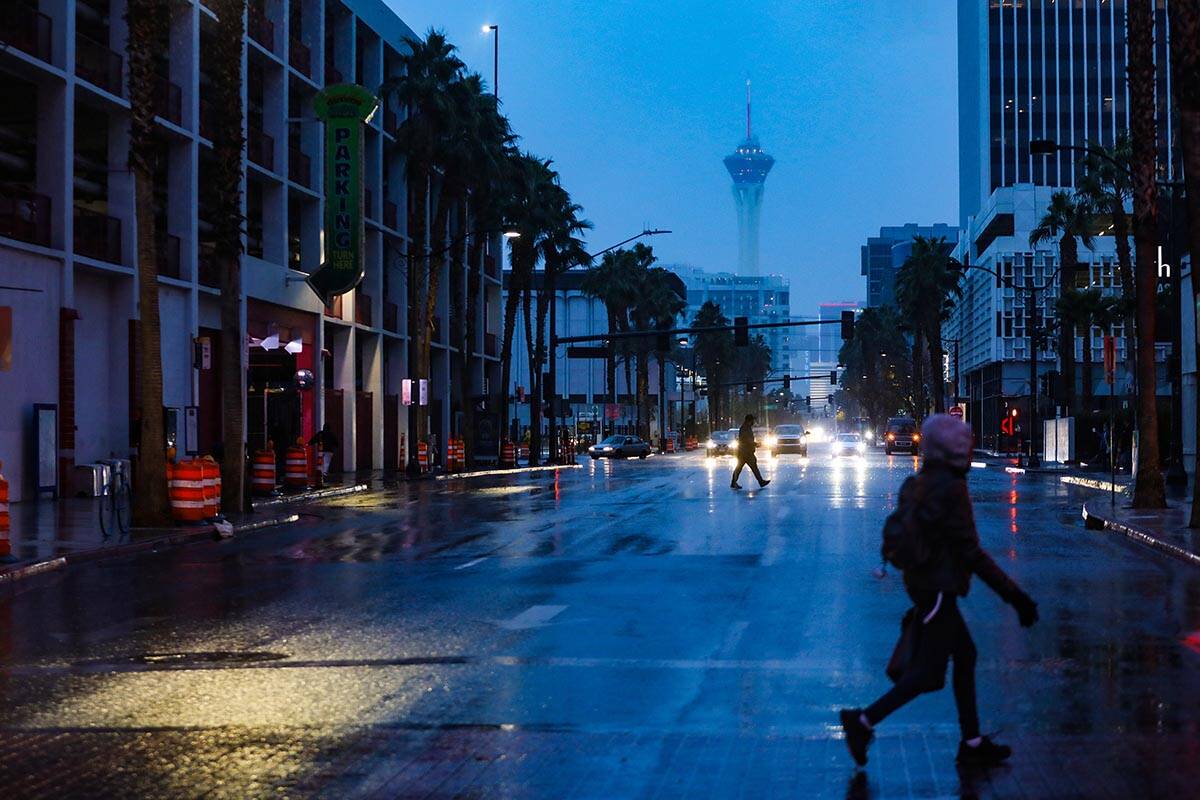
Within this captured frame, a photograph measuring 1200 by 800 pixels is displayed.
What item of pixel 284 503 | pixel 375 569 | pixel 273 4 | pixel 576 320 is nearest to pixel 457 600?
pixel 375 569

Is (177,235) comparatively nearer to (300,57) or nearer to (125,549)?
(300,57)

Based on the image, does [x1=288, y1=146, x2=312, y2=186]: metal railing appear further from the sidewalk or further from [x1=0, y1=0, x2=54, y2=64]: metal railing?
the sidewalk

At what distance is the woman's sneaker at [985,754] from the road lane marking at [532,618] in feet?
19.3

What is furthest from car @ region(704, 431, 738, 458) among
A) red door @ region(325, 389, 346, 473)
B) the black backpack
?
the black backpack

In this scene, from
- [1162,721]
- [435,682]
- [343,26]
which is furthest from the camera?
[343,26]

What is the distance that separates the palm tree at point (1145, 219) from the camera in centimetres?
2755

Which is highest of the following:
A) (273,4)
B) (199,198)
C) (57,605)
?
(273,4)

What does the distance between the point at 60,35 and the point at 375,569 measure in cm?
2218

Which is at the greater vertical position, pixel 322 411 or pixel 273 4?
pixel 273 4

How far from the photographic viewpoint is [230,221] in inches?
1163

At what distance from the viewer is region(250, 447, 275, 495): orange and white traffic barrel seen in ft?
121

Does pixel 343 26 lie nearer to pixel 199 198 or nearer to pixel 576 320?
pixel 199 198

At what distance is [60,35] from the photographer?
3559cm

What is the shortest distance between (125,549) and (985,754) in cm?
1692
